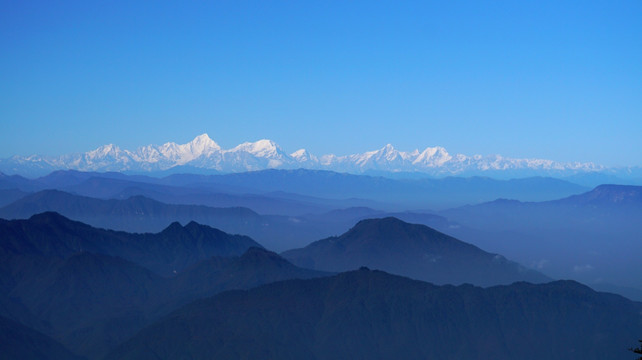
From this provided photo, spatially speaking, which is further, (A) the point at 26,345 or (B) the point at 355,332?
(B) the point at 355,332

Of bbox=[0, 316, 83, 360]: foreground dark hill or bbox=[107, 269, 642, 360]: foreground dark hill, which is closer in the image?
bbox=[0, 316, 83, 360]: foreground dark hill

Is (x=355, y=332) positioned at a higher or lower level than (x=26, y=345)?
higher

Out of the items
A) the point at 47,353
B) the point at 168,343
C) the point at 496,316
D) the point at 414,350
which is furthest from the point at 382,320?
the point at 47,353

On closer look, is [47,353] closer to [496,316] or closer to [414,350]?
[414,350]

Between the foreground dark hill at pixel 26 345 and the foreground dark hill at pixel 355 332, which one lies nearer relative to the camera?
the foreground dark hill at pixel 26 345
